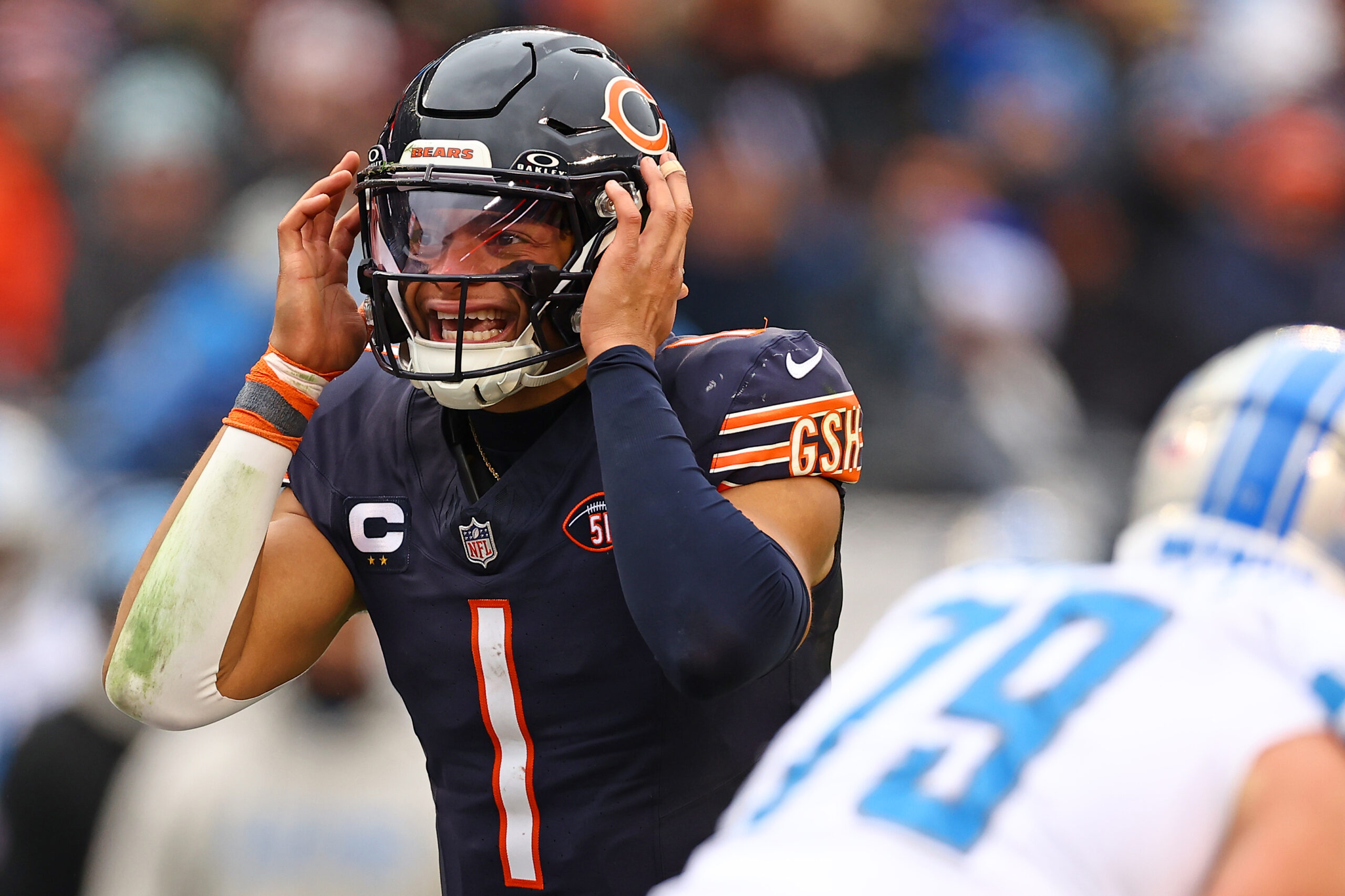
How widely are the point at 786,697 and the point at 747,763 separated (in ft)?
0.42

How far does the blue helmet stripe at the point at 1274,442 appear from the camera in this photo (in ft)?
5.44

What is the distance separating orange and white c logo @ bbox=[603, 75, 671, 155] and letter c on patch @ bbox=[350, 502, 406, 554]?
2.32 ft

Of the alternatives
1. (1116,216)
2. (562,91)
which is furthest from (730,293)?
(562,91)

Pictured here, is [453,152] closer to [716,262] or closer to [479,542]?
[479,542]

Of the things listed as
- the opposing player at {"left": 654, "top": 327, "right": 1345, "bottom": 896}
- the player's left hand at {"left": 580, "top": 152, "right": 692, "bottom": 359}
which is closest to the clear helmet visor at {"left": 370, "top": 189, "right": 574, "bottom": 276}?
the player's left hand at {"left": 580, "top": 152, "right": 692, "bottom": 359}

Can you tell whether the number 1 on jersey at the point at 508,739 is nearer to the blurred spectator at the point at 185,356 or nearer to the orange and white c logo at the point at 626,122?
the orange and white c logo at the point at 626,122

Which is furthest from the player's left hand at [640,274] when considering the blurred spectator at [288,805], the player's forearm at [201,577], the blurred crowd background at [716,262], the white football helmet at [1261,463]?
the blurred spectator at [288,805]

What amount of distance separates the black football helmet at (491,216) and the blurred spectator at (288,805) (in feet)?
6.52

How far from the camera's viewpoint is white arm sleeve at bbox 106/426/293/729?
2223 millimetres

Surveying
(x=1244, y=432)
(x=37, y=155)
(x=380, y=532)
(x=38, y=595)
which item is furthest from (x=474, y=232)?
(x=37, y=155)

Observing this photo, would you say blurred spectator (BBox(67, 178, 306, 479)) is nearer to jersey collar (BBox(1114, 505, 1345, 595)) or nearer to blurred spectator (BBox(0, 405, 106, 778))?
blurred spectator (BBox(0, 405, 106, 778))

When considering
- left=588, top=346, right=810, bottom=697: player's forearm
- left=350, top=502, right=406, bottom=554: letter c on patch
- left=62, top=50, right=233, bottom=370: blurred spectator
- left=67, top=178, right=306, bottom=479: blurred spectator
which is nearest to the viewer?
left=588, top=346, right=810, bottom=697: player's forearm

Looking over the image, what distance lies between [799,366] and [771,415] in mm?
125

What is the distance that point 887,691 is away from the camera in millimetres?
1625
